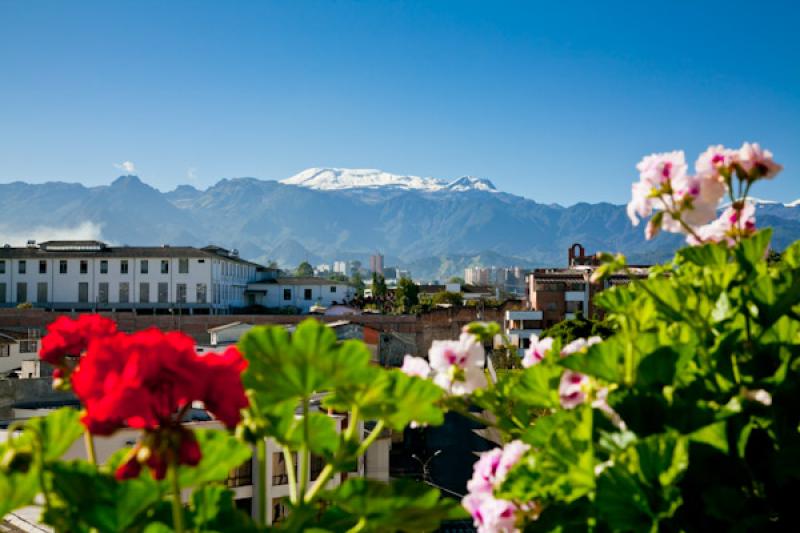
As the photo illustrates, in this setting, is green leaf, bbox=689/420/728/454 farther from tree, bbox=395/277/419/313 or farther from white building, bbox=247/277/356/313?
tree, bbox=395/277/419/313

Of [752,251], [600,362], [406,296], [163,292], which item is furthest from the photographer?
[406,296]

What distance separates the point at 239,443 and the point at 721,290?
45.1 inches

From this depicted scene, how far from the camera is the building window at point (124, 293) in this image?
5653cm

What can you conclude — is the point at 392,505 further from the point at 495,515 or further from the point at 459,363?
the point at 459,363

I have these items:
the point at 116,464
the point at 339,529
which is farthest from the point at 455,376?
the point at 116,464

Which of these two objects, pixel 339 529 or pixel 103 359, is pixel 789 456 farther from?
pixel 103 359

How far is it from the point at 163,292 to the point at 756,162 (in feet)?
190

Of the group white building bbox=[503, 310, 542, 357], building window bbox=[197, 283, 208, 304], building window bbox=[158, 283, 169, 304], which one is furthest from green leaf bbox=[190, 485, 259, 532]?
building window bbox=[158, 283, 169, 304]

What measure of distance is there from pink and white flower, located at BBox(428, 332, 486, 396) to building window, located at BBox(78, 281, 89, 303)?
59.0m

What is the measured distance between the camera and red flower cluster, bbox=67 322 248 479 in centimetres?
125

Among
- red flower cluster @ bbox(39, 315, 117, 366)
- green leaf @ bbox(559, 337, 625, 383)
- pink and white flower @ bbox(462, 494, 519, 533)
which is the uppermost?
red flower cluster @ bbox(39, 315, 117, 366)

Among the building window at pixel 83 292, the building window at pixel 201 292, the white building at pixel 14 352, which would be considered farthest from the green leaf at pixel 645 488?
the building window at pixel 83 292

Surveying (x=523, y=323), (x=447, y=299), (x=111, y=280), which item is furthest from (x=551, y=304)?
(x=111, y=280)

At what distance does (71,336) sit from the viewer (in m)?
1.74
